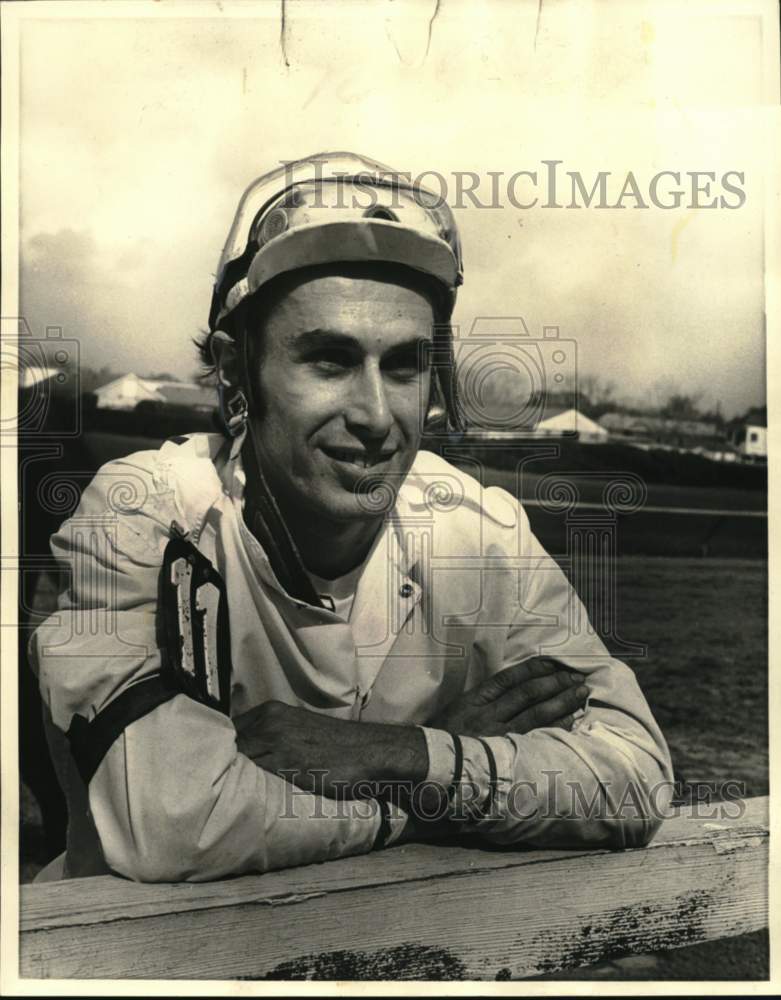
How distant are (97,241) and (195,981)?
227cm

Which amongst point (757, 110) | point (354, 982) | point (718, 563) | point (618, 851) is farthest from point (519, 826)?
point (757, 110)

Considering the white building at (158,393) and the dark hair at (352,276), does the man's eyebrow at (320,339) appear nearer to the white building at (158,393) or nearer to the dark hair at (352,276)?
the dark hair at (352,276)

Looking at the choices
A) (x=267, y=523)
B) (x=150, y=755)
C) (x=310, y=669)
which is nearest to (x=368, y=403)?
(x=267, y=523)

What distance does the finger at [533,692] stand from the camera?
3.30 metres

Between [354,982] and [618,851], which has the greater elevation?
[618,851]

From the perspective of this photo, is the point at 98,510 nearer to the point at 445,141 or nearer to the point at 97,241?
the point at 97,241

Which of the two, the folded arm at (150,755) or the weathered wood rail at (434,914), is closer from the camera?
the folded arm at (150,755)

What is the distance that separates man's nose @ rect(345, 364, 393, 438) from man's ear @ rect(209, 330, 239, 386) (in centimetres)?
37

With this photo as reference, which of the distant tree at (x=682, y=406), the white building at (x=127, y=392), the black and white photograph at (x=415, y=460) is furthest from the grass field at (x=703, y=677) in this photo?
the white building at (x=127, y=392)

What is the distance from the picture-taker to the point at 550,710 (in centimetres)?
331

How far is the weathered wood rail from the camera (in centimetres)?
319

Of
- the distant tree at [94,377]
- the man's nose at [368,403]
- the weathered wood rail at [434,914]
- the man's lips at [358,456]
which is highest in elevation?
the distant tree at [94,377]

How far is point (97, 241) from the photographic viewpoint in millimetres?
3324

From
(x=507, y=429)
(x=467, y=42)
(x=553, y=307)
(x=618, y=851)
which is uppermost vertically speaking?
(x=467, y=42)
